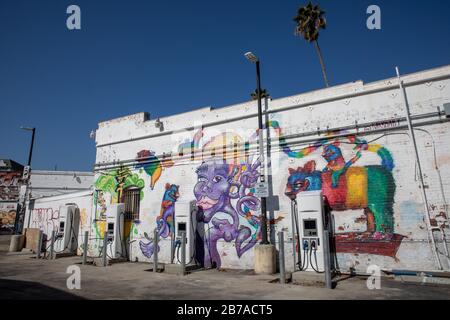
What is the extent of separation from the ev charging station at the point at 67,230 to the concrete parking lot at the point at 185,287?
573 centimetres

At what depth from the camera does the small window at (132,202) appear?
15406 millimetres

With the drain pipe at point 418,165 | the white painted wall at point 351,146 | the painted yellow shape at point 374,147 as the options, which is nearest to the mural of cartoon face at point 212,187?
the white painted wall at point 351,146

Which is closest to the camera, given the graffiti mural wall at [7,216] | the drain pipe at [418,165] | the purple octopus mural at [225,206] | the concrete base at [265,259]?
the drain pipe at [418,165]

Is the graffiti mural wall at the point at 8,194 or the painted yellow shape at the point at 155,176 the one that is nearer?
the painted yellow shape at the point at 155,176

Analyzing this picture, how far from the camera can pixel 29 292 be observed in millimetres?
8094

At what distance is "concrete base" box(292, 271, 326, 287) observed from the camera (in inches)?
340

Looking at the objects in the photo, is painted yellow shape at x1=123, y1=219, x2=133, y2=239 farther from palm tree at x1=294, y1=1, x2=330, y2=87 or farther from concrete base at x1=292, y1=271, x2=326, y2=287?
palm tree at x1=294, y1=1, x2=330, y2=87

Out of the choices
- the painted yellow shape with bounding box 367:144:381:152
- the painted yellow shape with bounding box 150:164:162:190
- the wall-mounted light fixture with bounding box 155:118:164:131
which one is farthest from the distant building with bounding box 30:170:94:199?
the painted yellow shape with bounding box 367:144:381:152

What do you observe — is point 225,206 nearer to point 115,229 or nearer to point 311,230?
point 311,230

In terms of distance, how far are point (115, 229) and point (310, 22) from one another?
17464 mm

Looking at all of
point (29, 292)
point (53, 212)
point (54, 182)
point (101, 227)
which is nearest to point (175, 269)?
point (29, 292)

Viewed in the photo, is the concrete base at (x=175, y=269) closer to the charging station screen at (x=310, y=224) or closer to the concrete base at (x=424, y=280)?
the charging station screen at (x=310, y=224)
